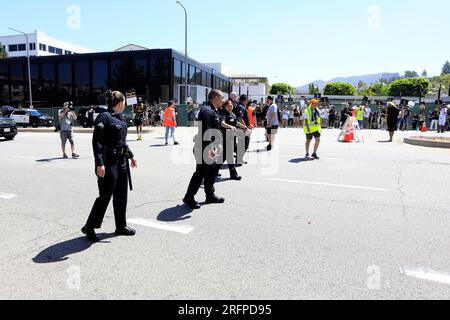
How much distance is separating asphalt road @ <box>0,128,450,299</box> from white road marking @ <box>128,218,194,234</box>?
0.01m

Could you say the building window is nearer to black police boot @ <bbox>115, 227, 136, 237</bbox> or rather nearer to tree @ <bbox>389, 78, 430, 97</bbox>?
tree @ <bbox>389, 78, 430, 97</bbox>

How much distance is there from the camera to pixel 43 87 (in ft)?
133

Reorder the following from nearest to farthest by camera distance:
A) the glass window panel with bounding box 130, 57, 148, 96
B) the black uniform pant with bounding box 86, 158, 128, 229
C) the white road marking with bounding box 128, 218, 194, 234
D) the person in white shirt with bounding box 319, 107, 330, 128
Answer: the black uniform pant with bounding box 86, 158, 128, 229 < the white road marking with bounding box 128, 218, 194, 234 < the person in white shirt with bounding box 319, 107, 330, 128 < the glass window panel with bounding box 130, 57, 148, 96

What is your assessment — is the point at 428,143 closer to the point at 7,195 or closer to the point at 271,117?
the point at 271,117

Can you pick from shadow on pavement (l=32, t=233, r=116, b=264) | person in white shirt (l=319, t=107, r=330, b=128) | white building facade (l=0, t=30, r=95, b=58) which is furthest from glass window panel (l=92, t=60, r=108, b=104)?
white building facade (l=0, t=30, r=95, b=58)

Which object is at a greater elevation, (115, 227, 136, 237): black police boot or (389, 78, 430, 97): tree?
(389, 78, 430, 97): tree

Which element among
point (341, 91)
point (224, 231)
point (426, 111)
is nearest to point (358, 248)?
point (224, 231)

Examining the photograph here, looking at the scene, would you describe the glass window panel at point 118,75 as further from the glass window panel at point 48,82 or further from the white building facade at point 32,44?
the white building facade at point 32,44

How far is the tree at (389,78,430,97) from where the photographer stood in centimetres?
10031

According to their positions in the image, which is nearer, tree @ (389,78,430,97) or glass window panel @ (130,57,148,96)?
glass window panel @ (130,57,148,96)

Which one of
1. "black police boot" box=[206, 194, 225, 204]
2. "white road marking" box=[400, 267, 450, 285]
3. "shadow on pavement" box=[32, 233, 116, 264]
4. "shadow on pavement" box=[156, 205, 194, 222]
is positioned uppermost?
"black police boot" box=[206, 194, 225, 204]

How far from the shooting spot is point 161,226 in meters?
5.08

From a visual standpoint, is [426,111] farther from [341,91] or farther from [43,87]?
[341,91]
